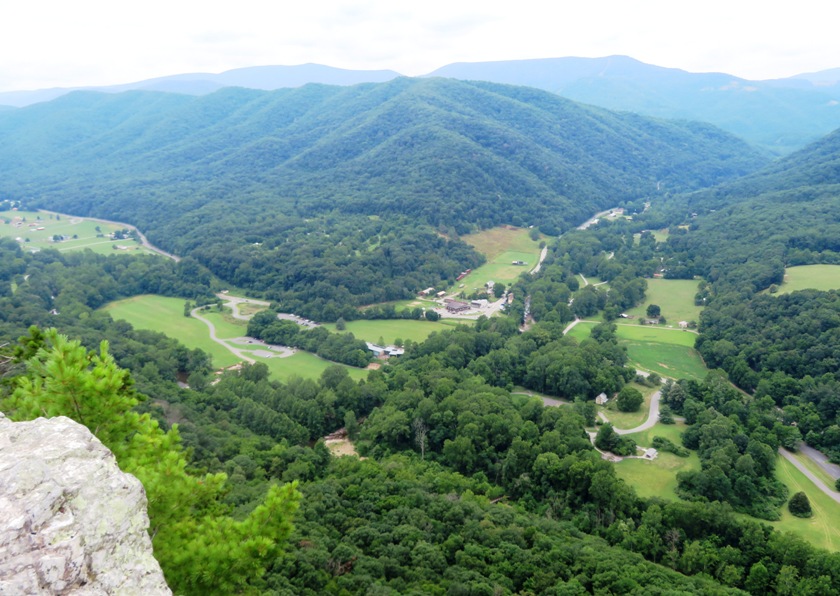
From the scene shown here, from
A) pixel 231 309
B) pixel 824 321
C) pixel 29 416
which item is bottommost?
pixel 231 309

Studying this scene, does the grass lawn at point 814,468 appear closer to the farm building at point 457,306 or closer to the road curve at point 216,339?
the farm building at point 457,306

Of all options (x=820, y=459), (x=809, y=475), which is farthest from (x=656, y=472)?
(x=820, y=459)

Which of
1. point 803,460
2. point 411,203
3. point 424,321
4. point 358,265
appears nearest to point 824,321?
point 803,460

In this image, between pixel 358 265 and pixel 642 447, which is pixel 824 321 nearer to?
pixel 642 447

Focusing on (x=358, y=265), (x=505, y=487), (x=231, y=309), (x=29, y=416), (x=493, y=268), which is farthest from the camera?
(x=493, y=268)

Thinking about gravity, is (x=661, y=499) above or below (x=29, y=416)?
below

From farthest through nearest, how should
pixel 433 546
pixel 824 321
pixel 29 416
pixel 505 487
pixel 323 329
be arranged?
pixel 323 329
pixel 824 321
pixel 505 487
pixel 433 546
pixel 29 416

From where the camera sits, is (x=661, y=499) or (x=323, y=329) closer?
(x=661, y=499)
